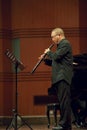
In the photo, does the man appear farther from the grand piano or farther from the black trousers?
the grand piano

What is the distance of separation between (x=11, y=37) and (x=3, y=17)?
502mm

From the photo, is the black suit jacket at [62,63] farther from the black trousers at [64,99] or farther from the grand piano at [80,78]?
the grand piano at [80,78]

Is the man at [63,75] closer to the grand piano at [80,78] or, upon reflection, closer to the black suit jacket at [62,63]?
the black suit jacket at [62,63]

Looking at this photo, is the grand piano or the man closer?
the man

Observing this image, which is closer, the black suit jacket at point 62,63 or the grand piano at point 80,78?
the black suit jacket at point 62,63

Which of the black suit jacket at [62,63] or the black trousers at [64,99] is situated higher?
the black suit jacket at [62,63]

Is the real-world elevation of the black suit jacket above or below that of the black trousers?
above

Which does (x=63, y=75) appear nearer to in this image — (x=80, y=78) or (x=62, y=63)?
(x=62, y=63)

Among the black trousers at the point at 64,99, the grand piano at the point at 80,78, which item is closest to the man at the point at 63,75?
the black trousers at the point at 64,99

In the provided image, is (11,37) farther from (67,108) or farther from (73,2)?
(67,108)

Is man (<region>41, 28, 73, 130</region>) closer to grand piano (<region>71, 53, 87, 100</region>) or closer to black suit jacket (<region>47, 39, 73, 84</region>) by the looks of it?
black suit jacket (<region>47, 39, 73, 84</region>)

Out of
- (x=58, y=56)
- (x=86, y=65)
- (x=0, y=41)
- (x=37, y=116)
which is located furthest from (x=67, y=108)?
(x=0, y=41)

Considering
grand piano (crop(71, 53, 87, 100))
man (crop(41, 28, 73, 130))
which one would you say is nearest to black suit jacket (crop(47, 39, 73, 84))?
man (crop(41, 28, 73, 130))

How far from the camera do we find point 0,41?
981 centimetres
